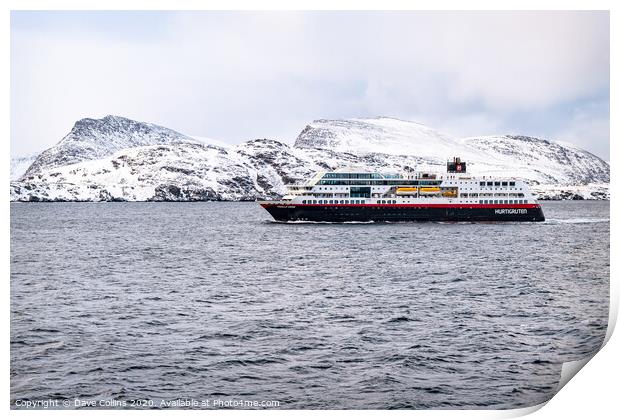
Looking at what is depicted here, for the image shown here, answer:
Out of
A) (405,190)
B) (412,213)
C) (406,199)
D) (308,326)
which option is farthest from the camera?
(405,190)

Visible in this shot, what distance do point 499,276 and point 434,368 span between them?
13.9 meters

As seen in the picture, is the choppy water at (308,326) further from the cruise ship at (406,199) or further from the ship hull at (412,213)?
the cruise ship at (406,199)

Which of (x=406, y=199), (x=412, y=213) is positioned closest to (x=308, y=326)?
(x=412, y=213)

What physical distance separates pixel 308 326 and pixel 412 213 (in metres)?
44.8

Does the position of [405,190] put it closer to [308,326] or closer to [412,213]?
[412,213]

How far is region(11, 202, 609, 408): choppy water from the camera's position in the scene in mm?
13156

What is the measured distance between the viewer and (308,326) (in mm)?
17828

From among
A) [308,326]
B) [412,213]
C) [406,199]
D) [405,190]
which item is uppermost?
[405,190]

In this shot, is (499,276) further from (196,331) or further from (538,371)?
(196,331)

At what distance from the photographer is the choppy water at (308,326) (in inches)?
518

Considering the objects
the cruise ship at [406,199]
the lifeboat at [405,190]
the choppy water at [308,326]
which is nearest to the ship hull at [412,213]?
the cruise ship at [406,199]

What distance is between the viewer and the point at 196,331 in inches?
680

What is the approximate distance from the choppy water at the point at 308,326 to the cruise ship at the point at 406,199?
2583 cm
